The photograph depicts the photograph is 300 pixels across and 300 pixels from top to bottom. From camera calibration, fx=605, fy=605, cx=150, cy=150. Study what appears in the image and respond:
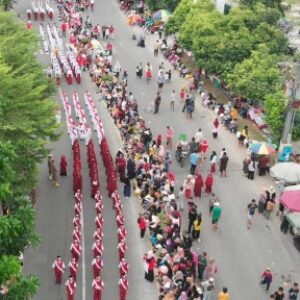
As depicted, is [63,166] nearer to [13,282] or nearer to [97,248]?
[97,248]

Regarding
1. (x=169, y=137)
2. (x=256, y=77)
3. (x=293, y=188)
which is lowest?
(x=169, y=137)

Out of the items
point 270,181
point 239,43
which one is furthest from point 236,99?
point 270,181

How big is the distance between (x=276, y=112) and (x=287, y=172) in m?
3.51

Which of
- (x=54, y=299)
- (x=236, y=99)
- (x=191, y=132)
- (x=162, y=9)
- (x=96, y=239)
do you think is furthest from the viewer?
(x=162, y=9)

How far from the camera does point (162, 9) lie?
45125mm

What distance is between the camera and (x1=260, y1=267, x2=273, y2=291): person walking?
18500mm

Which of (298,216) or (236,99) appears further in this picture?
(236,99)

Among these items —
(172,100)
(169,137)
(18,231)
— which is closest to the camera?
(18,231)

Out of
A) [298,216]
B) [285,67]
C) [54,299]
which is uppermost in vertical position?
[285,67]

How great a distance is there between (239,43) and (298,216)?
1345 centimetres

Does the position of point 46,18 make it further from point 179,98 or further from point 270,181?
point 270,181

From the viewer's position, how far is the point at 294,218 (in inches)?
819

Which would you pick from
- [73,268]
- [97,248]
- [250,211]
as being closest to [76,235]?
[97,248]

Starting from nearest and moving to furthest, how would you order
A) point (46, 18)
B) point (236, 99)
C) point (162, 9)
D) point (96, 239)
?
point (96, 239), point (236, 99), point (162, 9), point (46, 18)
